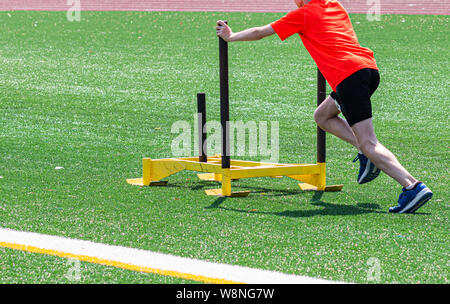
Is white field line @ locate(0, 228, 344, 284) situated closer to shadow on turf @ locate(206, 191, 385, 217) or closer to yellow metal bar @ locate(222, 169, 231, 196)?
shadow on turf @ locate(206, 191, 385, 217)

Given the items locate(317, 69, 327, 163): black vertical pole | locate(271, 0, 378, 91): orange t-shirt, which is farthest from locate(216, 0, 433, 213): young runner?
locate(317, 69, 327, 163): black vertical pole

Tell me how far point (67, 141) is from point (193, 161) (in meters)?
2.91

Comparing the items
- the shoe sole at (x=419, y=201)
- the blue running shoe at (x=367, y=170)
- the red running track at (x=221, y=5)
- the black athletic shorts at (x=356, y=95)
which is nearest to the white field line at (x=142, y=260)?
the shoe sole at (x=419, y=201)

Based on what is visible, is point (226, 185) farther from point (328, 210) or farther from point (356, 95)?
point (356, 95)

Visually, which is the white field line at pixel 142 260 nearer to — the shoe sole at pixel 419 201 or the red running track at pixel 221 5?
the shoe sole at pixel 419 201

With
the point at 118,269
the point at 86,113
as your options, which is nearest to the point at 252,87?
the point at 86,113

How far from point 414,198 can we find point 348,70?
110 centimetres

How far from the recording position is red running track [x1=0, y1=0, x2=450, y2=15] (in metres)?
25.1

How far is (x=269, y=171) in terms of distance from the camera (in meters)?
6.43

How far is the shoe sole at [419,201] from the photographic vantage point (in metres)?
5.48

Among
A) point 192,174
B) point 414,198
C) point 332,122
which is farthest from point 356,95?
point 192,174

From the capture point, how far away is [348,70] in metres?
5.63

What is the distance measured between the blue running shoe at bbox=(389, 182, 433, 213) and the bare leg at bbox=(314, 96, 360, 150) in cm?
71
